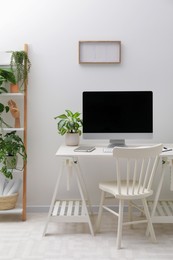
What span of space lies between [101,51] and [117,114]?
2.17 ft

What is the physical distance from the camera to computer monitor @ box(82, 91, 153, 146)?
11.9ft

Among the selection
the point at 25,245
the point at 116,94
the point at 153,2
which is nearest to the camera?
the point at 25,245

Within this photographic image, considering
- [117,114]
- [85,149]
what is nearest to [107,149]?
[85,149]

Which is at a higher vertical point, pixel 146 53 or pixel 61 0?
pixel 61 0

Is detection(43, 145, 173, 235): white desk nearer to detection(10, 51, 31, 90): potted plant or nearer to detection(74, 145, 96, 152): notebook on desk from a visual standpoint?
detection(74, 145, 96, 152): notebook on desk

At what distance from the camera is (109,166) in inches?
158

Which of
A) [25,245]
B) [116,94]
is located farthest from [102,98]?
[25,245]

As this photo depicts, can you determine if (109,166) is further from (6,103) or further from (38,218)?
(6,103)

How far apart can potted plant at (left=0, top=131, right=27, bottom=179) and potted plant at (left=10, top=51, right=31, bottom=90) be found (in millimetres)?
494

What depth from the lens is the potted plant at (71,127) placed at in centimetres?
371

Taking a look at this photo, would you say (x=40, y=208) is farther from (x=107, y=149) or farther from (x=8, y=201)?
(x=107, y=149)

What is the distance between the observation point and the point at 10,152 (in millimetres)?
3684

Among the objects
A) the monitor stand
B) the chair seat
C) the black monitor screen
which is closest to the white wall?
the black monitor screen

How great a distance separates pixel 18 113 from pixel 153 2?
5.26 ft
